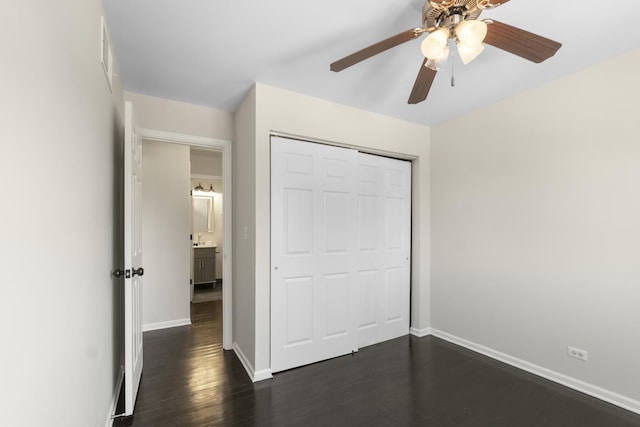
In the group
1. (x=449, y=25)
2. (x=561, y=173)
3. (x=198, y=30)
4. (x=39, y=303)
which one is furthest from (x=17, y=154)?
(x=561, y=173)

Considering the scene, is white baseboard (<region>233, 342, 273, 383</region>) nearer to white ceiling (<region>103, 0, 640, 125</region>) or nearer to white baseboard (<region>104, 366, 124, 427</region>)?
white baseboard (<region>104, 366, 124, 427</region>)

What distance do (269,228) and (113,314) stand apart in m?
1.31

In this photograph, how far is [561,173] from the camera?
99.7 inches

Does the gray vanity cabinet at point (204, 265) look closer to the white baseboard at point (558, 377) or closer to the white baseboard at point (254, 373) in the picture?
the white baseboard at point (254, 373)

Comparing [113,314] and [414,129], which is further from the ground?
[414,129]

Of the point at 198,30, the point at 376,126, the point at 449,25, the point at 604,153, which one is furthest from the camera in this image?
the point at 376,126

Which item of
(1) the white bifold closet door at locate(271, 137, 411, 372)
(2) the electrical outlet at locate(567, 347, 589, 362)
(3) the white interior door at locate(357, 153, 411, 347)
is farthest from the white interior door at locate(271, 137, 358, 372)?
(2) the electrical outlet at locate(567, 347, 589, 362)

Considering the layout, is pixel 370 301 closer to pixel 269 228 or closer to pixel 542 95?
pixel 269 228

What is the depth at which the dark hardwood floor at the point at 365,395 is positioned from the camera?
2027mm

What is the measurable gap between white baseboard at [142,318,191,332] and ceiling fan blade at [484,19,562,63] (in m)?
4.23

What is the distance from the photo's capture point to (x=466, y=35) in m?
1.41

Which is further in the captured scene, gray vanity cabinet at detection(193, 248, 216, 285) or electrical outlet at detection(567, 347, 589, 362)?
gray vanity cabinet at detection(193, 248, 216, 285)

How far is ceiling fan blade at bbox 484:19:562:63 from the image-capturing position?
1457 mm

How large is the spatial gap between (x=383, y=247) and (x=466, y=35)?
235 cm
